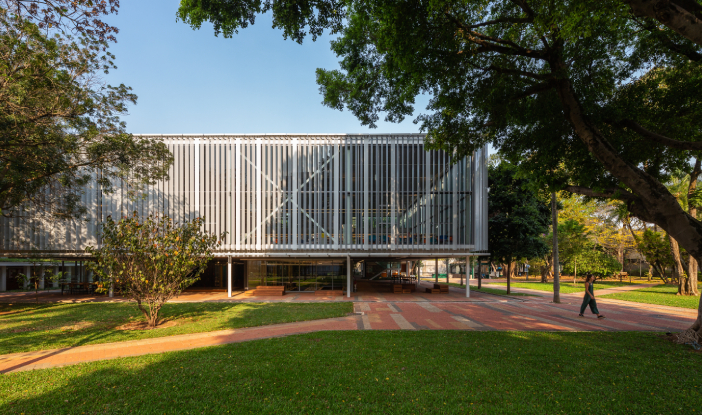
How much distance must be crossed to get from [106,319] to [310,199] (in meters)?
12.1

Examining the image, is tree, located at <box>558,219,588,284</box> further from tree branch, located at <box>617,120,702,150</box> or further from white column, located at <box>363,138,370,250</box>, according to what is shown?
tree branch, located at <box>617,120,702,150</box>

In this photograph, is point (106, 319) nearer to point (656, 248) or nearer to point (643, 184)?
point (643, 184)

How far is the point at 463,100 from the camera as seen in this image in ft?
33.0

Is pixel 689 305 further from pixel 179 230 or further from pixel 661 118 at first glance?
pixel 179 230

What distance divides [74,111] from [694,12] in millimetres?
17976

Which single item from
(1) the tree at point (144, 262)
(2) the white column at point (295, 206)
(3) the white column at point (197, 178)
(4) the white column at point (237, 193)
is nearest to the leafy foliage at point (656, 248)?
(2) the white column at point (295, 206)

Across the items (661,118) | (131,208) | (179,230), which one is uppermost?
(661,118)

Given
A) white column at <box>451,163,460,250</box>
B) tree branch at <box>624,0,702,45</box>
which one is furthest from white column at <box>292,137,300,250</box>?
tree branch at <box>624,0,702,45</box>

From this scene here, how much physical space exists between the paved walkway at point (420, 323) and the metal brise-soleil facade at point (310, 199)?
197 inches

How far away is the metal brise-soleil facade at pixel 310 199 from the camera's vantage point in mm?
20781

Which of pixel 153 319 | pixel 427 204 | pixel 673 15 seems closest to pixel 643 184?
pixel 673 15

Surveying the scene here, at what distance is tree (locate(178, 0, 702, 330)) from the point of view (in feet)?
24.6

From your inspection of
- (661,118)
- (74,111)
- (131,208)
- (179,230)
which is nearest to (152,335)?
(179,230)

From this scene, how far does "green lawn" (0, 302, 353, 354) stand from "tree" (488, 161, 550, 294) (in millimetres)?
13835
